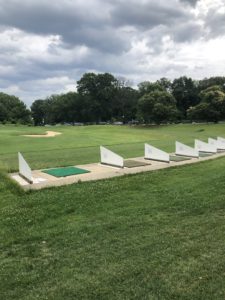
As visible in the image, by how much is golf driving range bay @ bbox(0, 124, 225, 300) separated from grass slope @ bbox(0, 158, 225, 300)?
0.04 feet

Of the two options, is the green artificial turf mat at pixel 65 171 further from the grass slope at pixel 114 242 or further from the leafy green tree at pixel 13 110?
the leafy green tree at pixel 13 110

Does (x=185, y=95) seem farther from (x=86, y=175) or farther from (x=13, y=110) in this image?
(x=86, y=175)

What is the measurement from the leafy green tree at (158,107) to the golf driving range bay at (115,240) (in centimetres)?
5255

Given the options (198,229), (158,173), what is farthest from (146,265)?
(158,173)

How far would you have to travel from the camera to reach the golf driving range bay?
14.4 ft

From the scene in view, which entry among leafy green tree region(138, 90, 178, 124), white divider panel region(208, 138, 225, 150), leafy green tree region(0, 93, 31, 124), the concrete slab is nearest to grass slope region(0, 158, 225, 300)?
the concrete slab

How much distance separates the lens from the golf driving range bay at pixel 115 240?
440 centimetres

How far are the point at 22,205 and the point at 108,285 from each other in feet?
13.8

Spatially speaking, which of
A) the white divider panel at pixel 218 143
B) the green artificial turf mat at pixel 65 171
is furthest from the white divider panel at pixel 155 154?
the white divider panel at pixel 218 143

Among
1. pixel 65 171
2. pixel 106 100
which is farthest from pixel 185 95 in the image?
pixel 65 171

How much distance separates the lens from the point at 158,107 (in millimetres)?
62031

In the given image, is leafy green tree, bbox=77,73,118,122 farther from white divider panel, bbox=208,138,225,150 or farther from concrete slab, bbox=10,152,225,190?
concrete slab, bbox=10,152,225,190

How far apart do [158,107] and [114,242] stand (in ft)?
188

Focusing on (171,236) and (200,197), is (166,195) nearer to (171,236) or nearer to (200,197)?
(200,197)
